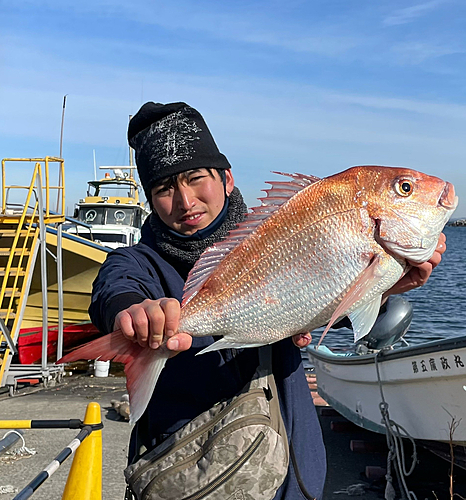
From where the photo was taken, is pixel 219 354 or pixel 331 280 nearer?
pixel 331 280

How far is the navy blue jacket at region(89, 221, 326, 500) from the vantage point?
1.94 m

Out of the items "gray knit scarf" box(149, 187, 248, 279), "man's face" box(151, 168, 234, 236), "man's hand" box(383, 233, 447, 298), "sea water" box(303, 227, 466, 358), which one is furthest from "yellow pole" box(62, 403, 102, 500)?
"sea water" box(303, 227, 466, 358)

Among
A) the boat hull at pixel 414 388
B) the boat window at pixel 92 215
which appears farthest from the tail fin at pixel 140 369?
the boat window at pixel 92 215

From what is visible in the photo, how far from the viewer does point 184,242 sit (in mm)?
2047

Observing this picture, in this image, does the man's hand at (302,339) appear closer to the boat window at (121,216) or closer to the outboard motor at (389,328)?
the outboard motor at (389,328)

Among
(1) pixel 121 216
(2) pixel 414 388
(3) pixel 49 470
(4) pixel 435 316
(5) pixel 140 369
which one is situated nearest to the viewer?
(5) pixel 140 369

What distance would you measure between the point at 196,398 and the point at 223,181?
83cm

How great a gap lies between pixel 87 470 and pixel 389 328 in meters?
3.68

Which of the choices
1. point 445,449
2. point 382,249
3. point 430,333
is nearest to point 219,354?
point 382,249

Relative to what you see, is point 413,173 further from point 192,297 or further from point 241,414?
point 241,414

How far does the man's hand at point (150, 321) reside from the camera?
4.73ft

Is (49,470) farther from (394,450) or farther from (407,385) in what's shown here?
(394,450)

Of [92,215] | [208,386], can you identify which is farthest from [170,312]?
[92,215]

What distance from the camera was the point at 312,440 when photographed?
2.02 meters
